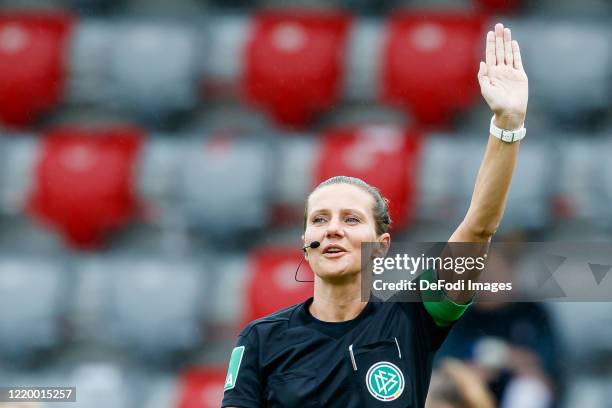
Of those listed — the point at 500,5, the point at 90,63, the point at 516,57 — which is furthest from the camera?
the point at 90,63

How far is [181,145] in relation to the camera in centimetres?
368

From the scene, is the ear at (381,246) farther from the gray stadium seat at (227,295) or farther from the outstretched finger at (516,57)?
the gray stadium seat at (227,295)

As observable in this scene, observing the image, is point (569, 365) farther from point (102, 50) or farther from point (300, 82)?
point (102, 50)

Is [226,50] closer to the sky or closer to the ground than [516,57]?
closer to the sky

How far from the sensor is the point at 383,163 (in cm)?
328

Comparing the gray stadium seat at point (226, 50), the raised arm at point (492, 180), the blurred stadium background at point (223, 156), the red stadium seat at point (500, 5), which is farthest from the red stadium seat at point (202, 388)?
the raised arm at point (492, 180)

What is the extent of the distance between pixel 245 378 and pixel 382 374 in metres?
0.19

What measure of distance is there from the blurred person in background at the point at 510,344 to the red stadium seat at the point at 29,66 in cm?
181

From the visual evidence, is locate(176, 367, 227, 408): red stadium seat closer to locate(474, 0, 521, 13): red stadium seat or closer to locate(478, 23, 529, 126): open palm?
locate(474, 0, 521, 13): red stadium seat

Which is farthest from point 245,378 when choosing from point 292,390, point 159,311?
point 159,311

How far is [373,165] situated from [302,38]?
0.54 metres

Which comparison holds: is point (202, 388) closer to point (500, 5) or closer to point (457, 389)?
point (457, 389)

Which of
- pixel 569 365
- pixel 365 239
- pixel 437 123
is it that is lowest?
pixel 365 239

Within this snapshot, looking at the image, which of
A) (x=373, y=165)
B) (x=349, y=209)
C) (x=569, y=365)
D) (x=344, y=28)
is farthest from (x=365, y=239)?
(x=344, y=28)
